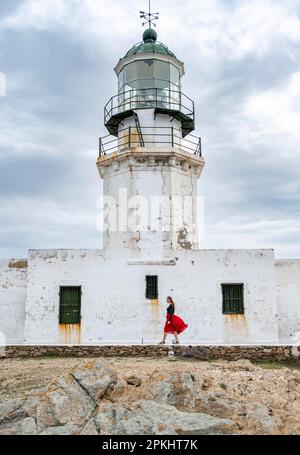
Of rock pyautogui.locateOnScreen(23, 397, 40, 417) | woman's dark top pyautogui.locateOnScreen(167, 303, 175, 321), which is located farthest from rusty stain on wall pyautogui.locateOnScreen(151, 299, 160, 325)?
rock pyautogui.locateOnScreen(23, 397, 40, 417)

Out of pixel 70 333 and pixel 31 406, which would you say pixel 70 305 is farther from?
pixel 31 406

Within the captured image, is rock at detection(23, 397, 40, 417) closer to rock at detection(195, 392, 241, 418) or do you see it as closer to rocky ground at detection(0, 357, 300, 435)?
rocky ground at detection(0, 357, 300, 435)

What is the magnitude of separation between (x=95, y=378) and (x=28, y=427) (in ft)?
5.07

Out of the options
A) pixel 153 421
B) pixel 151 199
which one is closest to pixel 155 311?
pixel 151 199

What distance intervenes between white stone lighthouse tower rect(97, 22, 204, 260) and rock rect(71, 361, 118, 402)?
7.77 meters

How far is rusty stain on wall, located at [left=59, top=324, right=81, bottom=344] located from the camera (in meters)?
16.1

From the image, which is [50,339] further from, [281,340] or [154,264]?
[281,340]

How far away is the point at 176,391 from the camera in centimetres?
880

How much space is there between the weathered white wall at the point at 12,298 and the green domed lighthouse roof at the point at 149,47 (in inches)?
384

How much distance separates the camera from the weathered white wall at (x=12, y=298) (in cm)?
1712

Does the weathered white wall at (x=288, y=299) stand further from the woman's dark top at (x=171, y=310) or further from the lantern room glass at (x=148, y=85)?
the lantern room glass at (x=148, y=85)
